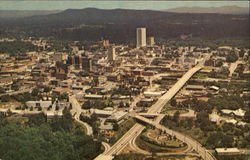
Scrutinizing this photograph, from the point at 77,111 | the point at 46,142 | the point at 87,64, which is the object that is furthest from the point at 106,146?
the point at 87,64

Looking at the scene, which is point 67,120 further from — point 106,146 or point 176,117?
point 176,117

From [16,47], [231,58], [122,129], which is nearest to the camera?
[122,129]

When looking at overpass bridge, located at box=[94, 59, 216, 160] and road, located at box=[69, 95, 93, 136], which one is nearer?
overpass bridge, located at box=[94, 59, 216, 160]

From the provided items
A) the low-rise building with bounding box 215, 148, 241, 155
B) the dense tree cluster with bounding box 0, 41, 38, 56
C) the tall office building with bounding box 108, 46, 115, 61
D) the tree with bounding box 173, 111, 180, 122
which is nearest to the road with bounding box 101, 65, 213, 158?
the tree with bounding box 173, 111, 180, 122

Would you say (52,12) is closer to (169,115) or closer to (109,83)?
(109,83)

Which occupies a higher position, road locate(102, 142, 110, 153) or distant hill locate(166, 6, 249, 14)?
distant hill locate(166, 6, 249, 14)

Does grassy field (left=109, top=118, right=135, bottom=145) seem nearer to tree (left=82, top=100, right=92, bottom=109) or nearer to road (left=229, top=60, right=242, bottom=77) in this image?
tree (left=82, top=100, right=92, bottom=109)

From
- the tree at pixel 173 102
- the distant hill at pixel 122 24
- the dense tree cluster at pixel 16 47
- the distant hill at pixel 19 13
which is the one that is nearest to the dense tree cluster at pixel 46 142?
the tree at pixel 173 102

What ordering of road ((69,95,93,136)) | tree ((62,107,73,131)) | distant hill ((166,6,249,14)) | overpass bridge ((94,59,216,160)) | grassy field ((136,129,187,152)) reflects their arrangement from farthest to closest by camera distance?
distant hill ((166,6,249,14)), road ((69,95,93,136)), tree ((62,107,73,131)), grassy field ((136,129,187,152)), overpass bridge ((94,59,216,160))

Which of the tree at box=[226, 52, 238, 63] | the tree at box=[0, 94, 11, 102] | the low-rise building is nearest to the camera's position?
the low-rise building

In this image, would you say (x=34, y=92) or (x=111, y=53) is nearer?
(x=34, y=92)
